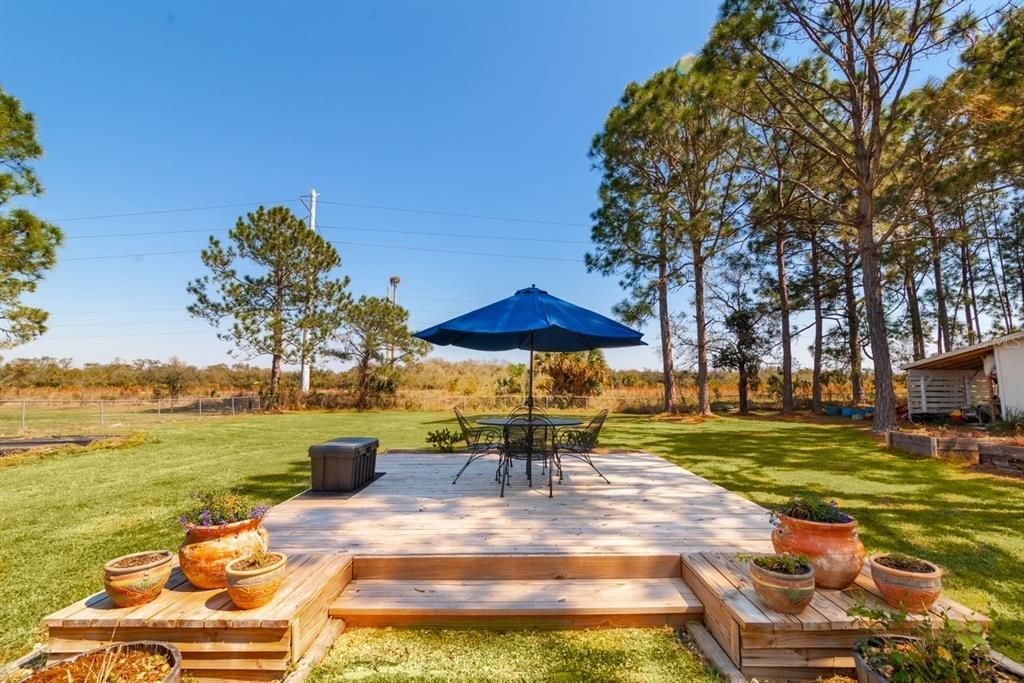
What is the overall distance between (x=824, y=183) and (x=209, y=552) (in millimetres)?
16529

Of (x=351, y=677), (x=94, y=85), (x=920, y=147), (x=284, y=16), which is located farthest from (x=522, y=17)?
(x=94, y=85)

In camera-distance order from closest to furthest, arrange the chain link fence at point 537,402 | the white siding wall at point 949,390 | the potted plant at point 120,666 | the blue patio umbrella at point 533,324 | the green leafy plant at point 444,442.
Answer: the potted plant at point 120,666, the blue patio umbrella at point 533,324, the green leafy plant at point 444,442, the white siding wall at point 949,390, the chain link fence at point 537,402

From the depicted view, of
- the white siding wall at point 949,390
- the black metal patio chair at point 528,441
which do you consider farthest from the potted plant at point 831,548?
the white siding wall at point 949,390

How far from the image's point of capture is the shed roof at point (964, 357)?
31.5ft

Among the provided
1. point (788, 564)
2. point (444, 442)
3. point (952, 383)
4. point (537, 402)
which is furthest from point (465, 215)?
point (788, 564)

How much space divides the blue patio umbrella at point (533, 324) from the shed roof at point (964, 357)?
10643mm

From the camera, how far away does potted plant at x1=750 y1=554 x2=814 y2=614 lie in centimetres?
189

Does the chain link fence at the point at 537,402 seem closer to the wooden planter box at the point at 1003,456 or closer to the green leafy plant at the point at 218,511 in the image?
the wooden planter box at the point at 1003,456

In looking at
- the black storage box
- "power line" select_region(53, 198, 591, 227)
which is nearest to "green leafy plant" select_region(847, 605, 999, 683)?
the black storage box

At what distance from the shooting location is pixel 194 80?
16.3 m

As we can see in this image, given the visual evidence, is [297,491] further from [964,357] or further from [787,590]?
[964,357]

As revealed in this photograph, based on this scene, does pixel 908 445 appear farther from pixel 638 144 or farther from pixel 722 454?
pixel 638 144

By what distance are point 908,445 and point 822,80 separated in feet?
29.6

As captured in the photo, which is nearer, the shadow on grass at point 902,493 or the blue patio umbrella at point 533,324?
the shadow on grass at point 902,493
